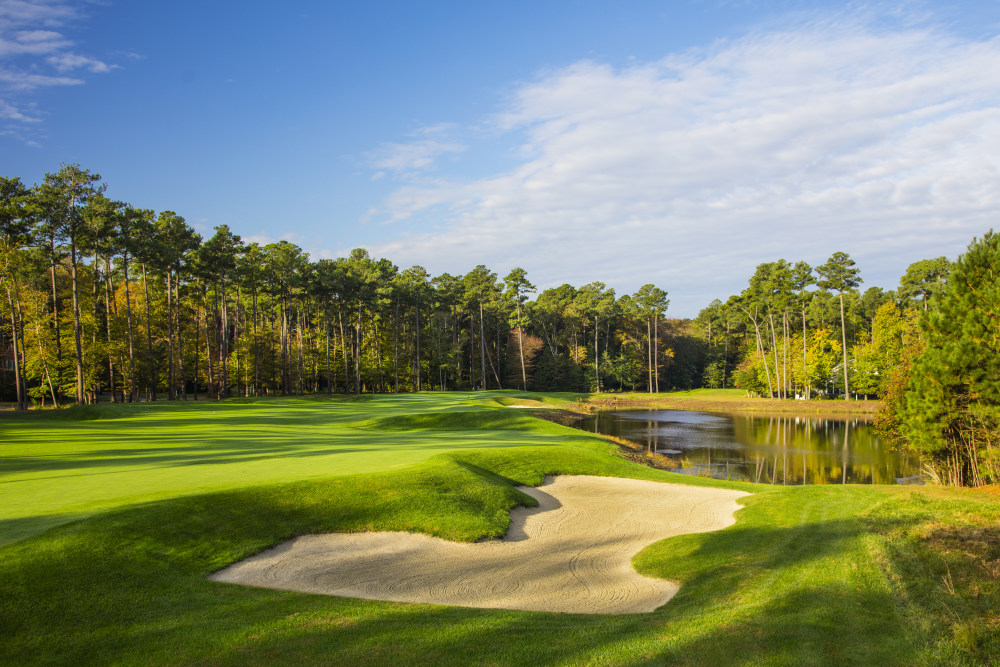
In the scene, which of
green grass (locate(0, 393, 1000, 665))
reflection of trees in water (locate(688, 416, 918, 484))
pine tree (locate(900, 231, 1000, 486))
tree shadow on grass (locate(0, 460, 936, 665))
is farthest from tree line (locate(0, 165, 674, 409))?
pine tree (locate(900, 231, 1000, 486))

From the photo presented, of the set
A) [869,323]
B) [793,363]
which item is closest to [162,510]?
[793,363]

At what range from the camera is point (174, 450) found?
19.9 meters

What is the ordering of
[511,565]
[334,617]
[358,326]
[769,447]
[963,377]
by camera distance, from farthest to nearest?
1. [358,326]
2. [769,447]
3. [963,377]
4. [511,565]
5. [334,617]

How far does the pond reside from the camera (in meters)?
27.5

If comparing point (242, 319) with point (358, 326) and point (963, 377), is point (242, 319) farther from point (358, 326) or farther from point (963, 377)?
point (963, 377)

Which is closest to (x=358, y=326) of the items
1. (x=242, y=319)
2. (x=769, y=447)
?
(x=242, y=319)

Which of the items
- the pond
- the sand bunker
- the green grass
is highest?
the green grass

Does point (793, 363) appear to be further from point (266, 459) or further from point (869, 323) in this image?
point (266, 459)

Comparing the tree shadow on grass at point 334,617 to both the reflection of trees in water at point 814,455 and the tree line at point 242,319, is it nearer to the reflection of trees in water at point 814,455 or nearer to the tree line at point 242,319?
the reflection of trees in water at point 814,455

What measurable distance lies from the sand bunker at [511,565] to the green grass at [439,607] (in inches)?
18.2

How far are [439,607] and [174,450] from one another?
51.4 ft

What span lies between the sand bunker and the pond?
14727mm

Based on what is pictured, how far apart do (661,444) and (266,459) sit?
27.0 meters

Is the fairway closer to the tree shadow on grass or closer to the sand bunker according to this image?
the tree shadow on grass
